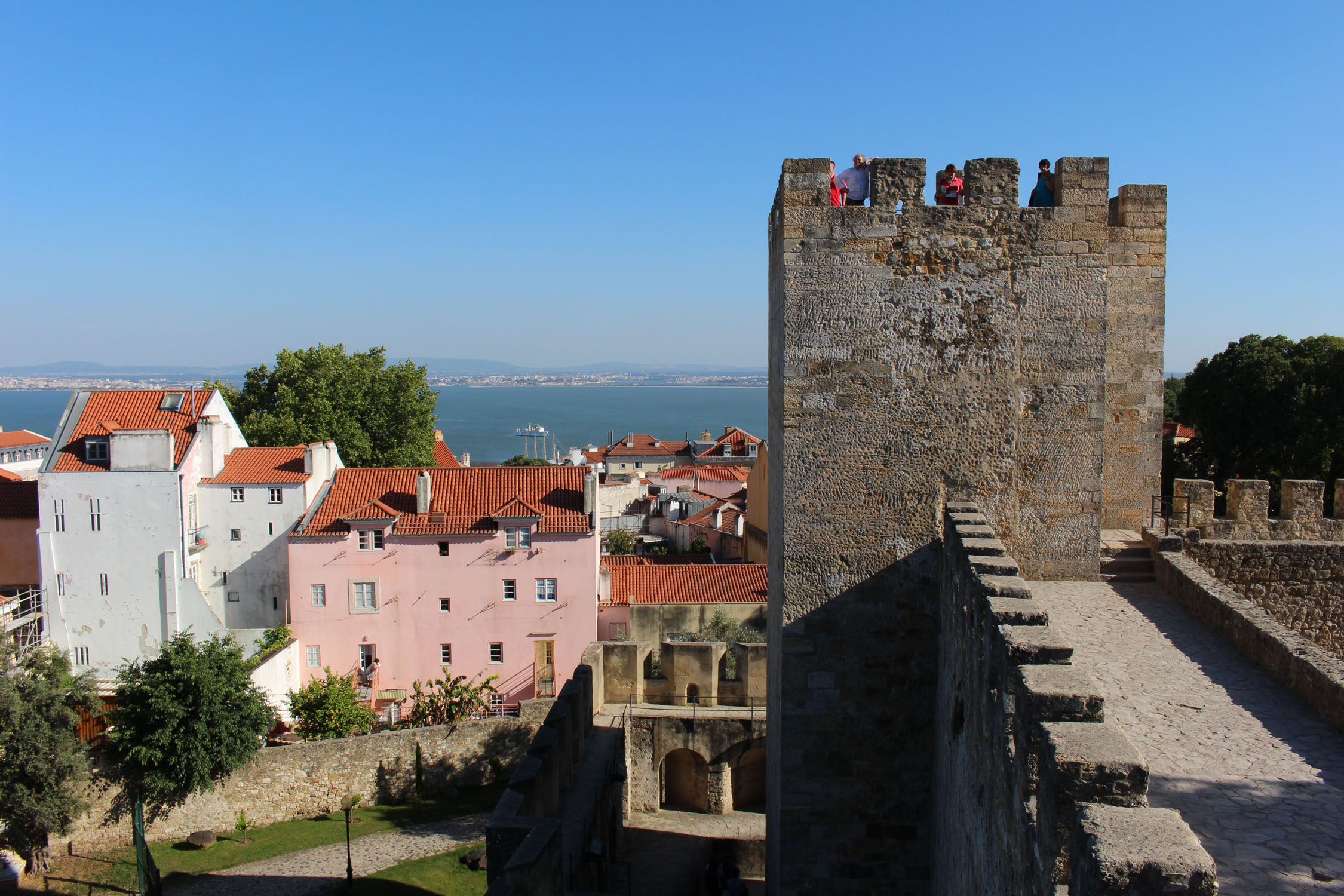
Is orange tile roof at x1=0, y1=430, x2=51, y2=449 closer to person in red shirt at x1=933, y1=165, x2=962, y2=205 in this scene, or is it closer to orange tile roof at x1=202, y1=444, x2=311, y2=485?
orange tile roof at x1=202, y1=444, x2=311, y2=485

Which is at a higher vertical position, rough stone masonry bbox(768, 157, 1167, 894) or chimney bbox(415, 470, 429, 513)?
rough stone masonry bbox(768, 157, 1167, 894)

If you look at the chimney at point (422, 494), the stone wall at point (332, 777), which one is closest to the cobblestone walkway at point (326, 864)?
the stone wall at point (332, 777)

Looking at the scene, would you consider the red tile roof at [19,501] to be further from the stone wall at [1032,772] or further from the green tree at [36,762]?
the stone wall at [1032,772]

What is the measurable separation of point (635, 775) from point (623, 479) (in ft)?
137

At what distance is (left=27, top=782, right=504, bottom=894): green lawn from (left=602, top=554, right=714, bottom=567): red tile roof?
9094 millimetres

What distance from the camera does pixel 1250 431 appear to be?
28719mm

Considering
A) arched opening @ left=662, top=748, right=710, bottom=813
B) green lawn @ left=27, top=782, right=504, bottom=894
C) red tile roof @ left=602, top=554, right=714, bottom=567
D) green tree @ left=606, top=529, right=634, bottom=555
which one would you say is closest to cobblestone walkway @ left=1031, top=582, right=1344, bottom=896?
arched opening @ left=662, top=748, right=710, bottom=813

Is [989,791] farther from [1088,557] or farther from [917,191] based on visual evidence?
[917,191]

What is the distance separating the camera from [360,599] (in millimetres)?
27469

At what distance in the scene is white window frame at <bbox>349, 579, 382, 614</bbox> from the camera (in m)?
27.4

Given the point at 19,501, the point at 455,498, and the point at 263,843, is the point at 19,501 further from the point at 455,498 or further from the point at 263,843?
the point at 263,843

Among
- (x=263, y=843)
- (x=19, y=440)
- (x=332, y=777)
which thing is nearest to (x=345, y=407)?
(x=332, y=777)

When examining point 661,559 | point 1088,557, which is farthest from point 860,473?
point 661,559

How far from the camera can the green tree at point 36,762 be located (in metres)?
18.6
